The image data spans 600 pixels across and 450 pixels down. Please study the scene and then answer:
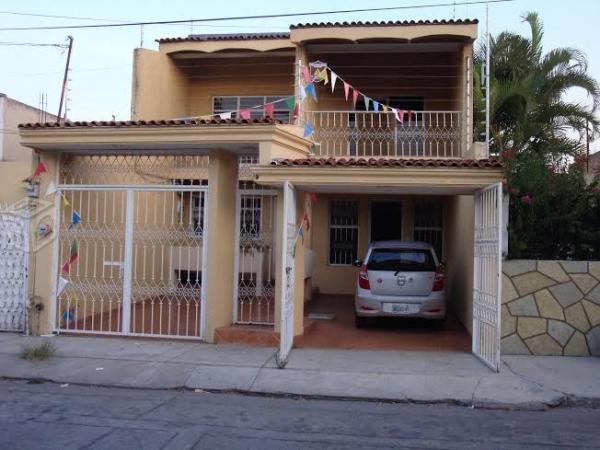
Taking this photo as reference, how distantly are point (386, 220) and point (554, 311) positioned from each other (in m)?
6.86

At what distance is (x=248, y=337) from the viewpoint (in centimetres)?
920

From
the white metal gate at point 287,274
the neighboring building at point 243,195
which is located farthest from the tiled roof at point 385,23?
the white metal gate at point 287,274

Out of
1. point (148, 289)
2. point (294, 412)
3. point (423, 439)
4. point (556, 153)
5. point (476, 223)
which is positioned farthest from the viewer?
point (556, 153)

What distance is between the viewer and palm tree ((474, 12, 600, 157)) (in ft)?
45.1

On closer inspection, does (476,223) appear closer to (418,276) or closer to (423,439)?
(418,276)

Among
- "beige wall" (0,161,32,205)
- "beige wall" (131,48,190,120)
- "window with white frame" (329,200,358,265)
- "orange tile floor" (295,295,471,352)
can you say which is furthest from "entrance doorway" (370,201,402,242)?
"beige wall" (0,161,32,205)

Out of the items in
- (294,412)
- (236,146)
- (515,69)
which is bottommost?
(294,412)

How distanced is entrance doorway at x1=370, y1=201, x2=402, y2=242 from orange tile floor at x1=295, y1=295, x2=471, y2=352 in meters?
3.38

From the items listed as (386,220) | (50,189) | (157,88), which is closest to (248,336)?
(50,189)

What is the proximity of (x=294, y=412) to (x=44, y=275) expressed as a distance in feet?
17.9

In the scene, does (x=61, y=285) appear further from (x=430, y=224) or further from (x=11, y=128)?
(x=430, y=224)

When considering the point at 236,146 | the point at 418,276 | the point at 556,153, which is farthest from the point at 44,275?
the point at 556,153

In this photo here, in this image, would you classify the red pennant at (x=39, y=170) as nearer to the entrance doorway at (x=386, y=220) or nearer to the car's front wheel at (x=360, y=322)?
→ the car's front wheel at (x=360, y=322)

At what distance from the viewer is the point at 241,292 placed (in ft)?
32.8
